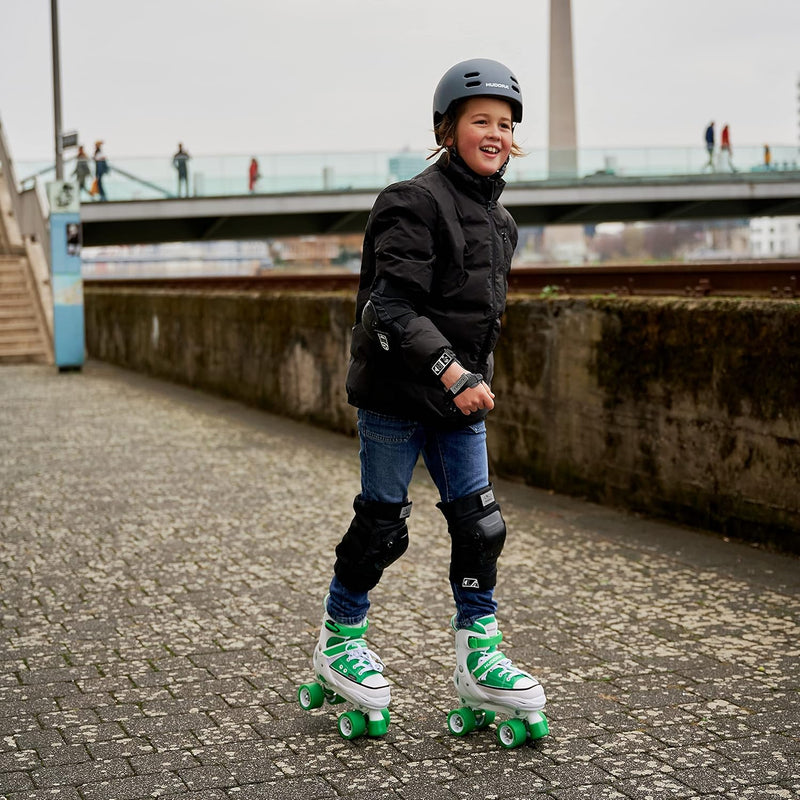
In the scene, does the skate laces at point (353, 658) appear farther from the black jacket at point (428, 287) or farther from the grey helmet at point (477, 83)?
the grey helmet at point (477, 83)

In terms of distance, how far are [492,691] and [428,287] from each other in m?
1.19

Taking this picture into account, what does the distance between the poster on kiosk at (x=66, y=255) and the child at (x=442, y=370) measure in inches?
607

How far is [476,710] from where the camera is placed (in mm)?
3982

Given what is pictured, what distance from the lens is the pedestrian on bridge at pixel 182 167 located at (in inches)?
1411

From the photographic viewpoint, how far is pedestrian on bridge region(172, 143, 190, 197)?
3584cm

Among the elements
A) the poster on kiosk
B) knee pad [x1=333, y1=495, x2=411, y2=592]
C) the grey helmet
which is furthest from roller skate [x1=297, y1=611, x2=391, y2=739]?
the poster on kiosk

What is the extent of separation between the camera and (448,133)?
382 cm

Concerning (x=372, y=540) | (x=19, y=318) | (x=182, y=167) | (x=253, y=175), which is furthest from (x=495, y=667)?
(x=253, y=175)

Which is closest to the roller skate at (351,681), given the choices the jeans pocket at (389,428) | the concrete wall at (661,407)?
the jeans pocket at (389,428)

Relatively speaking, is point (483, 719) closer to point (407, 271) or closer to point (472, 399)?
point (472, 399)

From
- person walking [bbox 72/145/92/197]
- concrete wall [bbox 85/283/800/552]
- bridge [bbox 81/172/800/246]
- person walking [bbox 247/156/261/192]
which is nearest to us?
concrete wall [bbox 85/283/800/552]

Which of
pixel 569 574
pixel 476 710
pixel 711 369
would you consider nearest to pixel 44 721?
pixel 476 710

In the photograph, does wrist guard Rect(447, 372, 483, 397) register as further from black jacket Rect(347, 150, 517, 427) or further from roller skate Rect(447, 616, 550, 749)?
roller skate Rect(447, 616, 550, 749)

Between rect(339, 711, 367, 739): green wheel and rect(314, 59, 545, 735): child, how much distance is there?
0.04m
